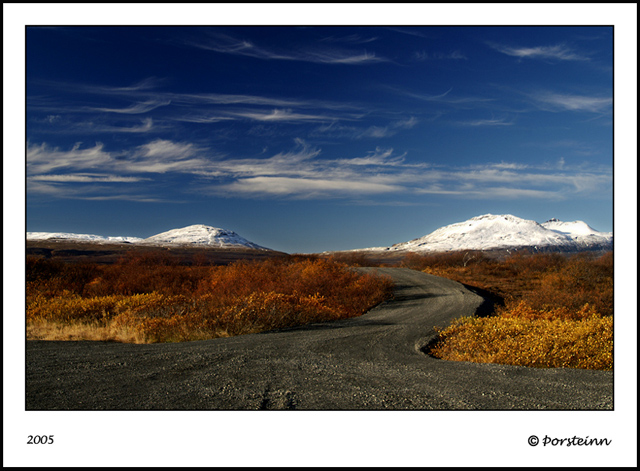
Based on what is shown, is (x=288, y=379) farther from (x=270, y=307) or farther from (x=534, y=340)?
(x=270, y=307)

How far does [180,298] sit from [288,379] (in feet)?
31.1

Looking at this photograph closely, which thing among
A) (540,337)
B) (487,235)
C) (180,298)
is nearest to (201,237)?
(487,235)

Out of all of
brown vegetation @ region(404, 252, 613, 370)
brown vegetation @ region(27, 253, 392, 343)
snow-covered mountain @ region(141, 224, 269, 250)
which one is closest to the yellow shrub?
brown vegetation @ region(404, 252, 613, 370)

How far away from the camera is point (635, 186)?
493cm

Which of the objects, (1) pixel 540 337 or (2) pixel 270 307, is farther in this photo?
(2) pixel 270 307

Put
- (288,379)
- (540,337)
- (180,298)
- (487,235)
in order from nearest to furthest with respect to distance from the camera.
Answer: (288,379) < (540,337) < (180,298) < (487,235)

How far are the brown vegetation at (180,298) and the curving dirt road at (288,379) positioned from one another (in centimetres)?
177

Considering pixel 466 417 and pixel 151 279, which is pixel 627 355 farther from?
pixel 151 279

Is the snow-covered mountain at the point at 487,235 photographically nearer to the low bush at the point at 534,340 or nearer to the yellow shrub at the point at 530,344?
the low bush at the point at 534,340

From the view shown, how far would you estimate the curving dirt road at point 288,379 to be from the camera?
207 inches

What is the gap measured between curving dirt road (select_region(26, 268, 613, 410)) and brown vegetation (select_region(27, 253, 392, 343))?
1.77 metres

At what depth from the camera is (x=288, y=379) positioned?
624cm

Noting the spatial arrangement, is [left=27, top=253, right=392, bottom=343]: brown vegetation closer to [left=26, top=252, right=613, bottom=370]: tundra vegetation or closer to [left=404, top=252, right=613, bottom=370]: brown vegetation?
[left=26, top=252, right=613, bottom=370]: tundra vegetation

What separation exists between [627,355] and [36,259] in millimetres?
25920
